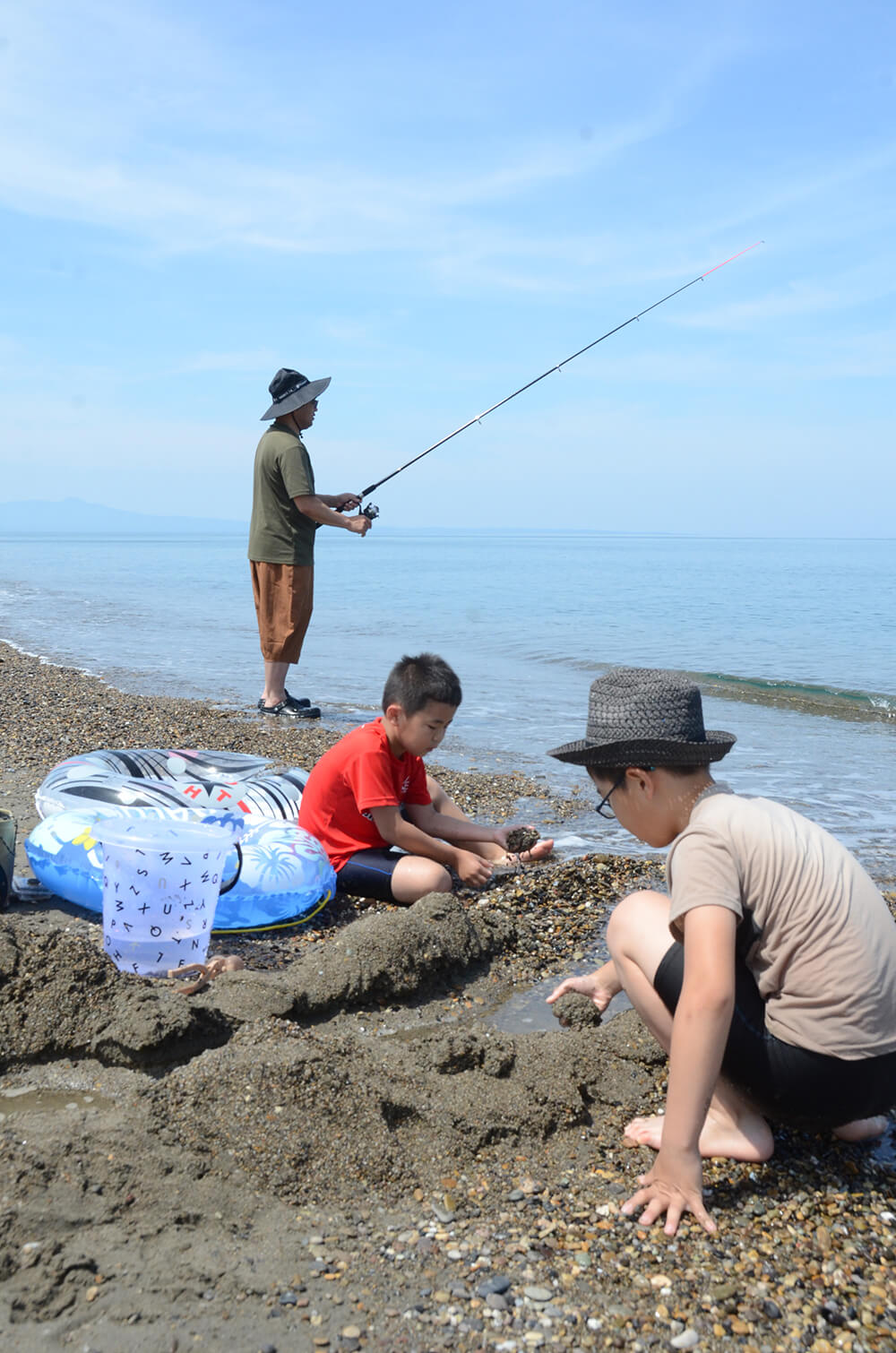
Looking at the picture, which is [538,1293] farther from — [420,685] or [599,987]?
[420,685]

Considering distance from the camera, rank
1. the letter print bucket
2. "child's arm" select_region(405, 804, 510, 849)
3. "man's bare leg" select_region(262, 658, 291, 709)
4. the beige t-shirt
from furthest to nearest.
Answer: "man's bare leg" select_region(262, 658, 291, 709) → "child's arm" select_region(405, 804, 510, 849) → the letter print bucket → the beige t-shirt

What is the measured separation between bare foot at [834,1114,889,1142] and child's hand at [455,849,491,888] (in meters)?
1.95

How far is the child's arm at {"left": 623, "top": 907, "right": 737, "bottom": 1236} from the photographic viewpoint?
2.08m

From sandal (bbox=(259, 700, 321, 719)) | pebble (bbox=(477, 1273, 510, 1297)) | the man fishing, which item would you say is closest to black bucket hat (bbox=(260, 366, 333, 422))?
the man fishing

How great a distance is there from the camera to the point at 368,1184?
2266 millimetres

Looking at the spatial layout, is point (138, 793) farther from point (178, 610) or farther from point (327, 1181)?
point (178, 610)

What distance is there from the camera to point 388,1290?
1905 millimetres

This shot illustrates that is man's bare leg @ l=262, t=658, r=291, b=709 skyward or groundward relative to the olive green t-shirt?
groundward

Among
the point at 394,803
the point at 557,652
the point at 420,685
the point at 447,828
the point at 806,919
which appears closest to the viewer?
the point at 806,919

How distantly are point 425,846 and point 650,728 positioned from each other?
2074mm

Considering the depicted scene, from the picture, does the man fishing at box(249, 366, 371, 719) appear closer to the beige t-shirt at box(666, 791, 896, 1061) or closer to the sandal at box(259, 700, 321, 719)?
the sandal at box(259, 700, 321, 719)

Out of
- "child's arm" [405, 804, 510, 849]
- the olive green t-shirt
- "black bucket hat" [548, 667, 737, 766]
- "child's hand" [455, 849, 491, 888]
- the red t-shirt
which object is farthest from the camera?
the olive green t-shirt

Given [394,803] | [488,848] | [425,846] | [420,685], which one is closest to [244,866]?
[394,803]

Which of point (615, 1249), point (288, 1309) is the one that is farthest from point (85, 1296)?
point (615, 1249)
